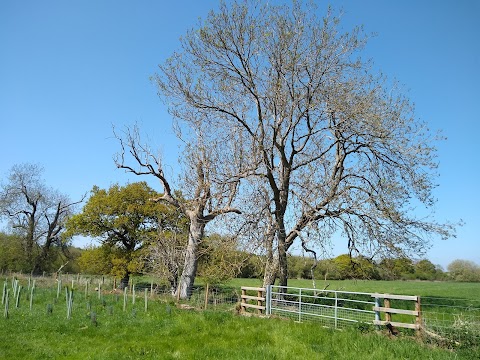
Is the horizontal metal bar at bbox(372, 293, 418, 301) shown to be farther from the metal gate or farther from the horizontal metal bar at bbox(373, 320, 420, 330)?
the horizontal metal bar at bbox(373, 320, 420, 330)

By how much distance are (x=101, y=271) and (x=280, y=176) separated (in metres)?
25.1

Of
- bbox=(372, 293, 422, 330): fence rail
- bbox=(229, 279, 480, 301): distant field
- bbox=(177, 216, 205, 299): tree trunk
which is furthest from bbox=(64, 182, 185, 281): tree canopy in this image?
bbox=(372, 293, 422, 330): fence rail

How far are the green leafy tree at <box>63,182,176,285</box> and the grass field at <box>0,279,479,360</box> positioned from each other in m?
22.0

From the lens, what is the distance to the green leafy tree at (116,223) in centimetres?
3500

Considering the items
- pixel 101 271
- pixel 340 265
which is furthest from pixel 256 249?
pixel 101 271

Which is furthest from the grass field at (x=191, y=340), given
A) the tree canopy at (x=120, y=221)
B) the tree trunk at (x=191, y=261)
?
the tree canopy at (x=120, y=221)

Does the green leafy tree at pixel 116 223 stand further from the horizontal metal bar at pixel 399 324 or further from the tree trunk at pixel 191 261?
the horizontal metal bar at pixel 399 324

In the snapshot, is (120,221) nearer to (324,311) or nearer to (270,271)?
(270,271)

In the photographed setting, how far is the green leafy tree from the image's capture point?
35.0 metres

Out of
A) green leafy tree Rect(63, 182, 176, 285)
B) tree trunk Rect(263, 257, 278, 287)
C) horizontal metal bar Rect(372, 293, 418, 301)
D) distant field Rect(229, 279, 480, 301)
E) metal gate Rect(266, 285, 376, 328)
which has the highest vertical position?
green leafy tree Rect(63, 182, 176, 285)

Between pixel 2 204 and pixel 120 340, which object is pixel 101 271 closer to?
pixel 2 204

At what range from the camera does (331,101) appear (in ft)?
51.6

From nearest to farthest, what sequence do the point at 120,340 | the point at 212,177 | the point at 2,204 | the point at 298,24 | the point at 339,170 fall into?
1. the point at 120,340
2. the point at 298,24
3. the point at 212,177
4. the point at 339,170
5. the point at 2,204

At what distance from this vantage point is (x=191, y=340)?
981cm
